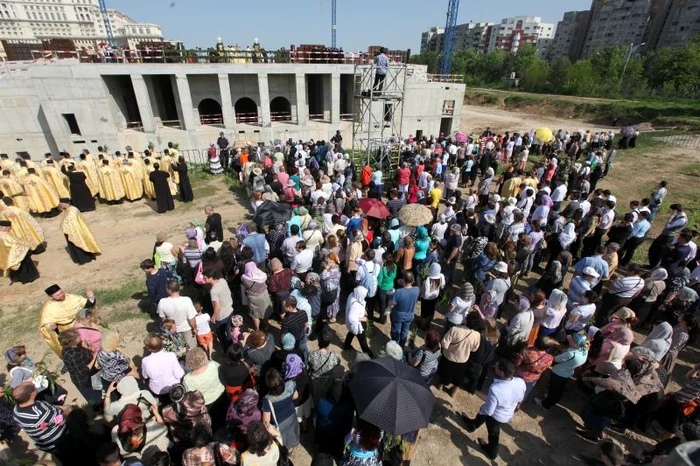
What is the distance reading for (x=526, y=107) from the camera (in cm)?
5056

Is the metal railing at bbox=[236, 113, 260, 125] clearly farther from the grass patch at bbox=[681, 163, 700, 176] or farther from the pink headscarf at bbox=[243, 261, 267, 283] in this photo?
the grass patch at bbox=[681, 163, 700, 176]

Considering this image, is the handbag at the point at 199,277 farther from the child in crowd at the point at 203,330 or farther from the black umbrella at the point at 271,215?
the black umbrella at the point at 271,215

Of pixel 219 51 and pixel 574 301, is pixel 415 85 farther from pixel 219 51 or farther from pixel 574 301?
pixel 574 301

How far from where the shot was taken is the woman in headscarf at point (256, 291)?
5.72m

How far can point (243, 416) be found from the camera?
143 inches

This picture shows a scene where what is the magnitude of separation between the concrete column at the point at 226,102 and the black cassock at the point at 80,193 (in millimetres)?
9877

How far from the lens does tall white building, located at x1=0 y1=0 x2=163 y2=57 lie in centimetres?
7375

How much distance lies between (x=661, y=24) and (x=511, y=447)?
113034mm

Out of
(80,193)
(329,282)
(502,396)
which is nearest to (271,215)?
(329,282)

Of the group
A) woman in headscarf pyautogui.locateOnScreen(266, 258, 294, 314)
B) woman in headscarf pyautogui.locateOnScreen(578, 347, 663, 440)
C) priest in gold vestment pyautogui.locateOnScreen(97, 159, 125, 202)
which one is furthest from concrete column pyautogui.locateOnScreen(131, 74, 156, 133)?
woman in headscarf pyautogui.locateOnScreen(578, 347, 663, 440)

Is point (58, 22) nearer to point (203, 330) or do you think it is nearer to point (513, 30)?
point (203, 330)

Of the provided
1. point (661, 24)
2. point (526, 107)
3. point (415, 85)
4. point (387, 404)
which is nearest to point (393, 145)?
point (415, 85)

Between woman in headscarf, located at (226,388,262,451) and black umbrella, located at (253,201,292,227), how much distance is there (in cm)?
433

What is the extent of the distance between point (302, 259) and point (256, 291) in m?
1.03
